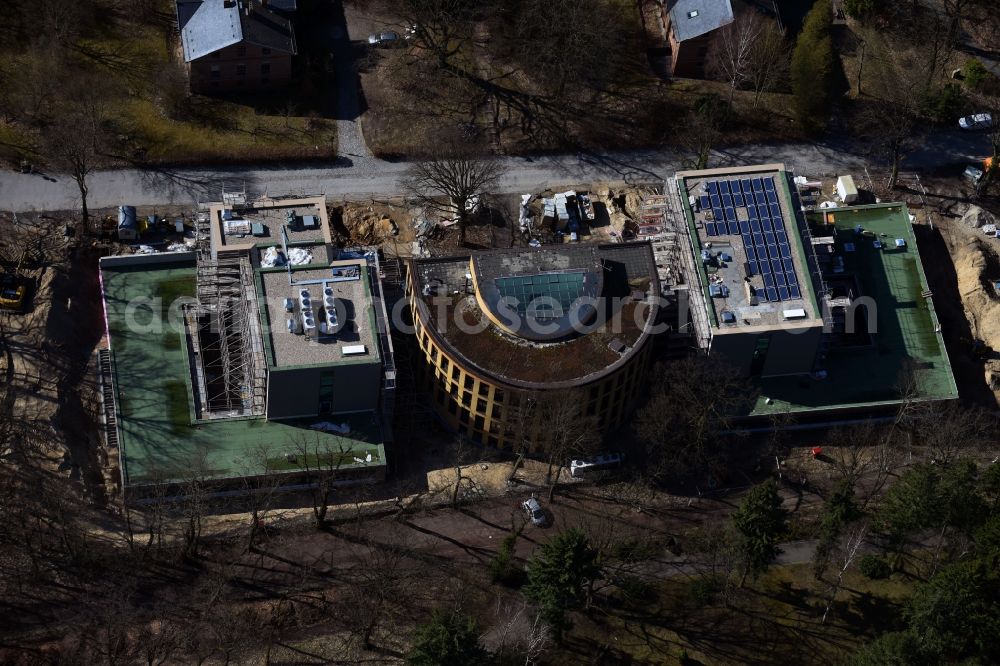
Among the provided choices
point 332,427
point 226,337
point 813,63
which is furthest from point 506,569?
point 813,63

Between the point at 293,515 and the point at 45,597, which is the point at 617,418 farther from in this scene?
the point at 45,597

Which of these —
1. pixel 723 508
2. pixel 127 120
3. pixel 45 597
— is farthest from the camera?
pixel 127 120

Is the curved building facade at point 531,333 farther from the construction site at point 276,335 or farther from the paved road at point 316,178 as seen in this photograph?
the paved road at point 316,178

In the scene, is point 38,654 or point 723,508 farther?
point 723,508

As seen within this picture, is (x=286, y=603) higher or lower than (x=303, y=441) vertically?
lower

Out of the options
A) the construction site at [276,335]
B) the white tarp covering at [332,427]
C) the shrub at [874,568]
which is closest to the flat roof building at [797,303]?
the construction site at [276,335]

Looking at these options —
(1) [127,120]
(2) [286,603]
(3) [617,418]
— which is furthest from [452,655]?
(1) [127,120]

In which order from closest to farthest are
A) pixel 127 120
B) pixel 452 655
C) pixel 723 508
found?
pixel 452 655 < pixel 723 508 < pixel 127 120

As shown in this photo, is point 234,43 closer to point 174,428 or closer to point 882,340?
point 174,428
